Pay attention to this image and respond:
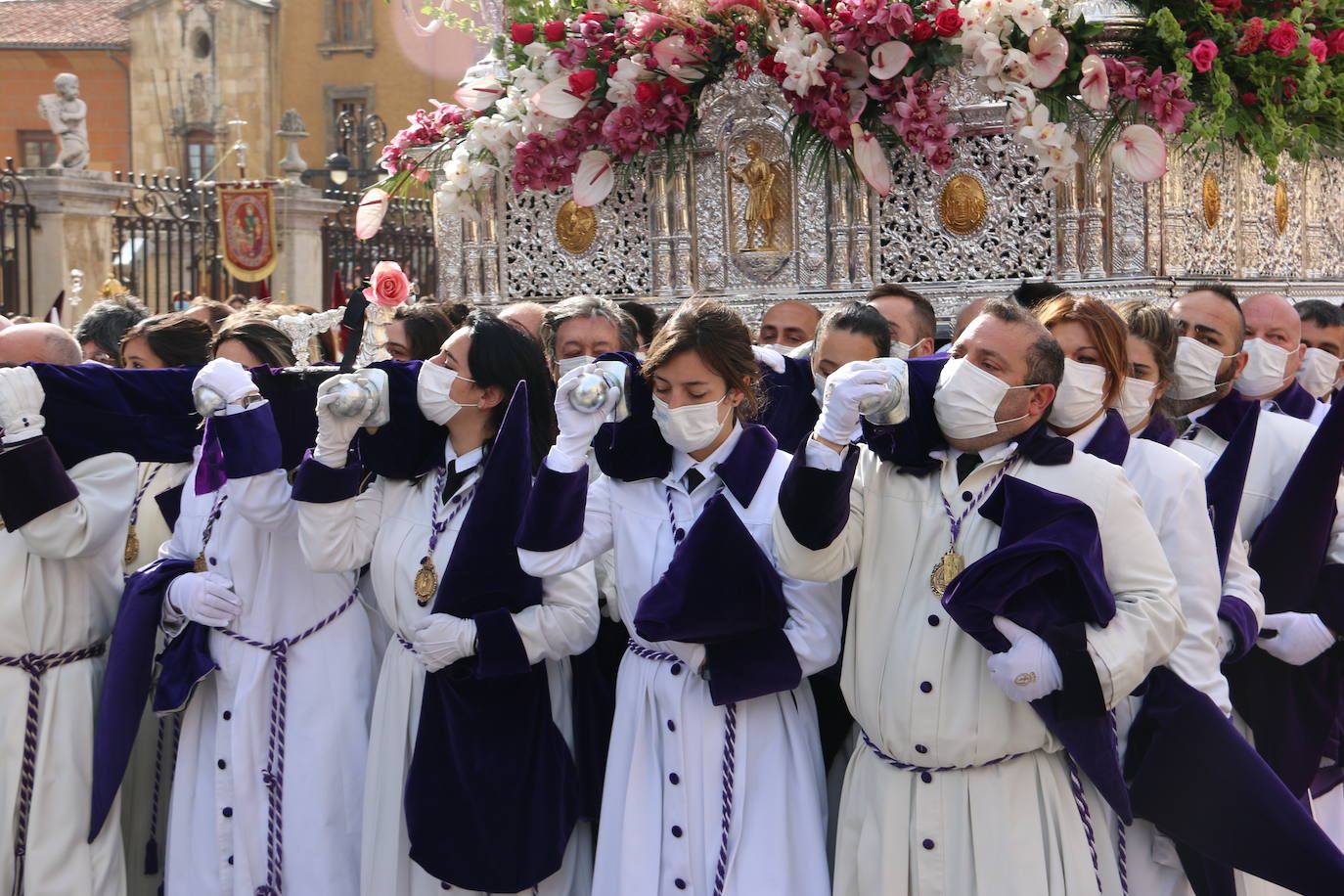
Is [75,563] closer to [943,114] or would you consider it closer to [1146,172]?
[943,114]

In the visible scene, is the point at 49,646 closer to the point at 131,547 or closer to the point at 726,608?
the point at 131,547

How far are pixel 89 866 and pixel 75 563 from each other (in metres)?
0.82

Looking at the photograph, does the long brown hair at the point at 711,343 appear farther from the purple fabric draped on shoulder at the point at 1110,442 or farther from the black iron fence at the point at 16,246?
the black iron fence at the point at 16,246

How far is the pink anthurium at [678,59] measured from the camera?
16.6 feet

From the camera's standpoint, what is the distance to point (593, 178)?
17.9ft

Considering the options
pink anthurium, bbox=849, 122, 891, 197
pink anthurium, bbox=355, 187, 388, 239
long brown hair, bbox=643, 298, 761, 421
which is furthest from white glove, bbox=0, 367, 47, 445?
pink anthurium, bbox=849, 122, 891, 197

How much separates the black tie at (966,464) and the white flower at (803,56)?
75.0 inches

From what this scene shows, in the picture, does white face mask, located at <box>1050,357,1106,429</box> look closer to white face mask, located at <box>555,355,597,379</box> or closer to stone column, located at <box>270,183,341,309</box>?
A: white face mask, located at <box>555,355,597,379</box>

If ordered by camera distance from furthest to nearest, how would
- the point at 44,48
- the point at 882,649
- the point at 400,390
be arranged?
the point at 44,48 < the point at 400,390 < the point at 882,649

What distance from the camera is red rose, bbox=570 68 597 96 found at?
17.0ft

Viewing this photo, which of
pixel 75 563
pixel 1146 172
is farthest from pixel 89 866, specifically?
pixel 1146 172

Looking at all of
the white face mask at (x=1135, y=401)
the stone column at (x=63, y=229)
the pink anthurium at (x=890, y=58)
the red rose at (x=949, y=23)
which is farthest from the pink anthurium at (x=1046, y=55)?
the stone column at (x=63, y=229)

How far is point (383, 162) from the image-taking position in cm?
626

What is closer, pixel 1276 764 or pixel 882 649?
pixel 882 649
